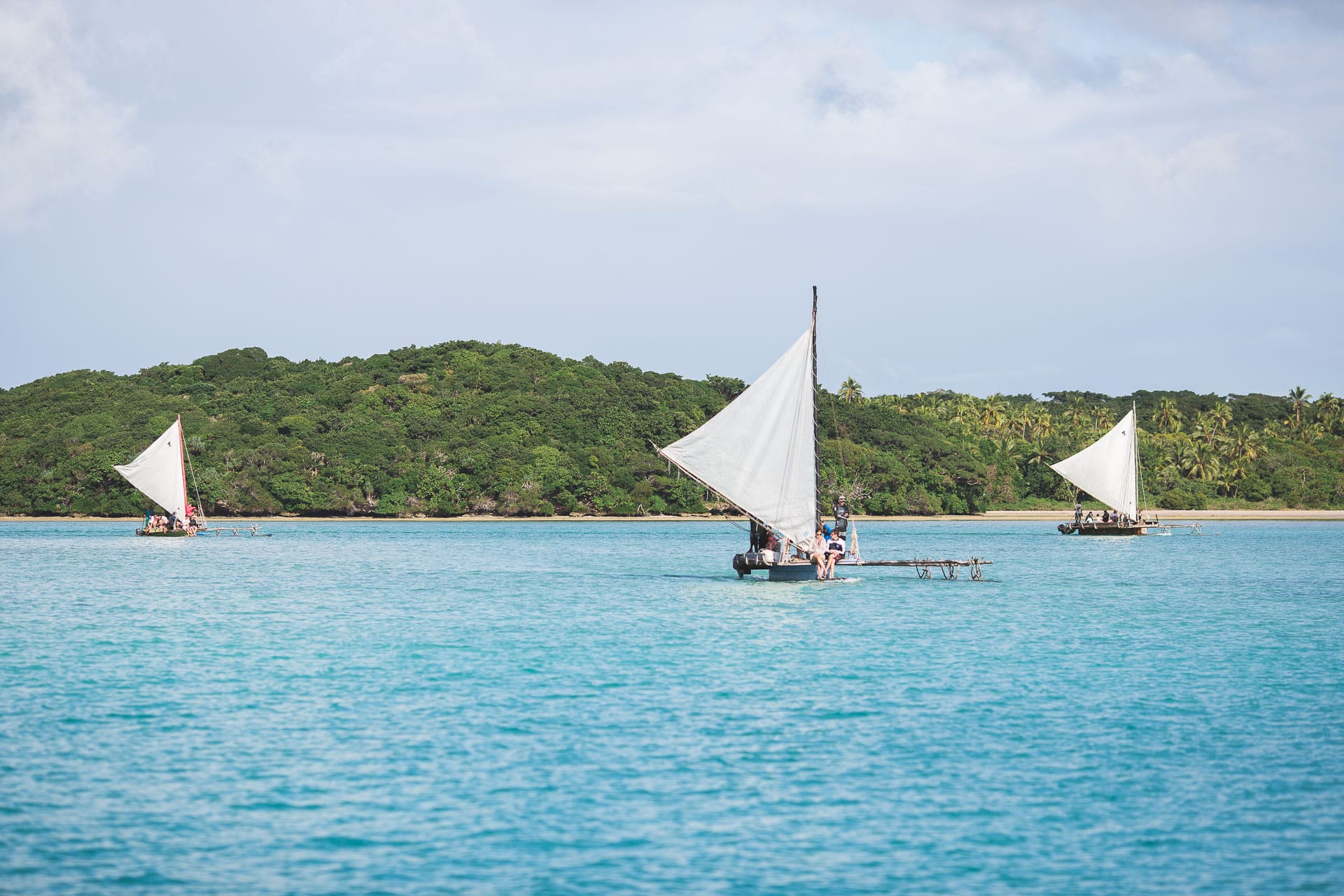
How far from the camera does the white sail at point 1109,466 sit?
78625 millimetres

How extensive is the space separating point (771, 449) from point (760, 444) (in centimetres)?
35

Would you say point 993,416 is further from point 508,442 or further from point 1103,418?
point 508,442

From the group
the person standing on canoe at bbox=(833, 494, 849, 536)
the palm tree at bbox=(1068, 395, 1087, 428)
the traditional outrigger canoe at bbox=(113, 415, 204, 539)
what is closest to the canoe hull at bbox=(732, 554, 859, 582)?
the person standing on canoe at bbox=(833, 494, 849, 536)

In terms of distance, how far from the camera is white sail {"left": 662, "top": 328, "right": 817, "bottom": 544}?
3538cm

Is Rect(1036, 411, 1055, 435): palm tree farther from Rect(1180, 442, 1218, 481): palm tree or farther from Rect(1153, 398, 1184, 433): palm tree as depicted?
Rect(1180, 442, 1218, 481): palm tree

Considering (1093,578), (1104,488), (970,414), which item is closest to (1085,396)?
(970,414)

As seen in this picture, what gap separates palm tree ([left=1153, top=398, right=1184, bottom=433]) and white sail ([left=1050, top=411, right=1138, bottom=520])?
2711 inches

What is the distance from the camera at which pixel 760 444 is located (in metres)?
35.4

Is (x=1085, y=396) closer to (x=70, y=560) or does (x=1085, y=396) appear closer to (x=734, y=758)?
(x=70, y=560)

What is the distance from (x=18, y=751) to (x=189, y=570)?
3544 centimetres

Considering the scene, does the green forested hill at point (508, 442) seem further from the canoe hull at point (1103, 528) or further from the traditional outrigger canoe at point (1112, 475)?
the traditional outrigger canoe at point (1112, 475)

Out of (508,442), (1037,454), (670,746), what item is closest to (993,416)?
(1037,454)

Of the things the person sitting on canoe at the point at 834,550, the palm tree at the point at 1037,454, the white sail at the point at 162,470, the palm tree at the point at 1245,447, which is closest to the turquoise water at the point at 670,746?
the person sitting on canoe at the point at 834,550

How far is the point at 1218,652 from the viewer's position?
26469mm
